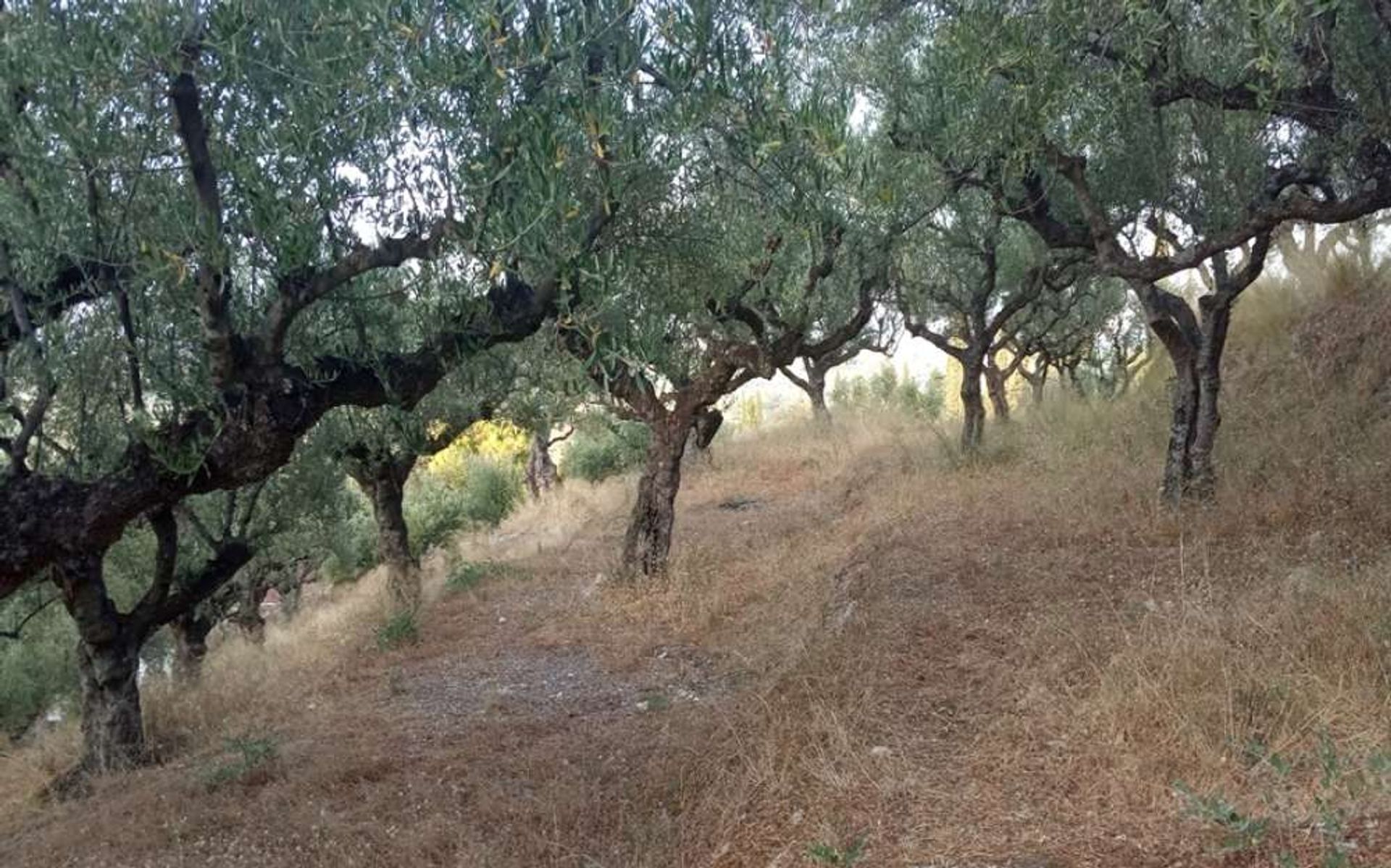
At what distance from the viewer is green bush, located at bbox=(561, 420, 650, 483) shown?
25578 millimetres

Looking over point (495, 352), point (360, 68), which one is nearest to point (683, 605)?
point (495, 352)

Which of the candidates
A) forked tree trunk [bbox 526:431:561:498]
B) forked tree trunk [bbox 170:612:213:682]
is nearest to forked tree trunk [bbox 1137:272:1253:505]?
forked tree trunk [bbox 170:612:213:682]

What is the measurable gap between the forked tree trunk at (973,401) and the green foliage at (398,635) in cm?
938

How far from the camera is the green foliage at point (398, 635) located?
33.7 ft

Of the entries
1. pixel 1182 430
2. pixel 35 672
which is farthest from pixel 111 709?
pixel 35 672

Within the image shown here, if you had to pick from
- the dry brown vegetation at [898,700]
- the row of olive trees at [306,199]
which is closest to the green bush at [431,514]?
the dry brown vegetation at [898,700]

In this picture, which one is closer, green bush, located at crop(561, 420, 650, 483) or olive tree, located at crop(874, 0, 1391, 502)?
olive tree, located at crop(874, 0, 1391, 502)

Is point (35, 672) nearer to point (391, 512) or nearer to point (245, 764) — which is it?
point (391, 512)

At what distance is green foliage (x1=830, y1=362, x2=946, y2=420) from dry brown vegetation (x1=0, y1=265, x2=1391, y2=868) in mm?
16058

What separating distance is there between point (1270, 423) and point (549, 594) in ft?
29.1

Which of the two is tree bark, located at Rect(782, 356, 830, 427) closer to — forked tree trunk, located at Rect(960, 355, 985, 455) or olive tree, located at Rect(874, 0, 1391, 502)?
forked tree trunk, located at Rect(960, 355, 985, 455)

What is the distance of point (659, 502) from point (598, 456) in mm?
15256

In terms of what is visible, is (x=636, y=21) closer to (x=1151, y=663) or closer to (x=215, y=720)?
(x=1151, y=663)

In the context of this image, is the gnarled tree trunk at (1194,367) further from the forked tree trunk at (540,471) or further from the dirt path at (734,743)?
the forked tree trunk at (540,471)
